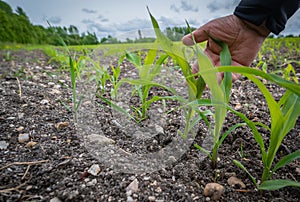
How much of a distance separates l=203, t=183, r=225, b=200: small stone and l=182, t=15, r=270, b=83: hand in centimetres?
61

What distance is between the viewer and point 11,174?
85 cm

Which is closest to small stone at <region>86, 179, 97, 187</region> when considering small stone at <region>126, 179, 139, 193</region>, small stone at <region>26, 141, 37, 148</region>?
small stone at <region>126, 179, 139, 193</region>

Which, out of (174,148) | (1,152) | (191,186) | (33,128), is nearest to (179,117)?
(174,148)

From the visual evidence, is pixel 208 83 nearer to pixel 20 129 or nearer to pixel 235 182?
pixel 235 182

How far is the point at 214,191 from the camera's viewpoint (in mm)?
791

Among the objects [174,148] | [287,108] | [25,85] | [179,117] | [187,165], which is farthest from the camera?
[25,85]

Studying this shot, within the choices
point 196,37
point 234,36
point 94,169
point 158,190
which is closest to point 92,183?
point 94,169

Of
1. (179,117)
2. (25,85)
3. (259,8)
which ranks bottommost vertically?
(179,117)

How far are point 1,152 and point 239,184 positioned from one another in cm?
97

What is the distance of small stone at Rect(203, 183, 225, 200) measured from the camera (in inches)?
31.1

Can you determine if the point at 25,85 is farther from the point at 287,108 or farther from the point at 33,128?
the point at 287,108

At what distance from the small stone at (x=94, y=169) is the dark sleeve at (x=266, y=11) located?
102 cm

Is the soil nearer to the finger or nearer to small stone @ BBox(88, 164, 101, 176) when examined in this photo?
small stone @ BBox(88, 164, 101, 176)

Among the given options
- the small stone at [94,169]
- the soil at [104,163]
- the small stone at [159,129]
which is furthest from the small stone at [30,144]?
the small stone at [159,129]
